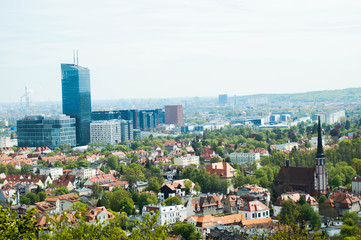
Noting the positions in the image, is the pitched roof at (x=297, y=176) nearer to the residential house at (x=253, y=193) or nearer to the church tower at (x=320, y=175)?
the church tower at (x=320, y=175)

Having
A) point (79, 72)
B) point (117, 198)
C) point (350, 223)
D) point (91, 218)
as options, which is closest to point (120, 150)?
point (79, 72)

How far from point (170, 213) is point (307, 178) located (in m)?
12.1

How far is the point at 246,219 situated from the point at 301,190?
9172 millimetres

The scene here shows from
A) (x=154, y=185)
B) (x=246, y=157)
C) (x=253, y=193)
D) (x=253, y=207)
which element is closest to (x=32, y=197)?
(x=154, y=185)

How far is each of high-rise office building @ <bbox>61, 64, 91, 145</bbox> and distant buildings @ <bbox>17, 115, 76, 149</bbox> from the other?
5.50 metres

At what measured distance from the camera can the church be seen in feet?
141

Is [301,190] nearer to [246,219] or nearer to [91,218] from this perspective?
[246,219]

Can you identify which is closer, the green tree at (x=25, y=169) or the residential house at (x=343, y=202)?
the residential house at (x=343, y=202)

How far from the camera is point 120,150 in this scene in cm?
8456

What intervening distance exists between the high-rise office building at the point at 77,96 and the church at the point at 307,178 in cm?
5856

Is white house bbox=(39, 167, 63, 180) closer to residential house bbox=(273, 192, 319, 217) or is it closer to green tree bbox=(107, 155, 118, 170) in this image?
green tree bbox=(107, 155, 118, 170)

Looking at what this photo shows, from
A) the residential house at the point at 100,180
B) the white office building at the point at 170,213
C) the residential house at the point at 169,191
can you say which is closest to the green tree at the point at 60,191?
the residential house at the point at 100,180

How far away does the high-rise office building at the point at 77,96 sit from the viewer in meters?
99.9

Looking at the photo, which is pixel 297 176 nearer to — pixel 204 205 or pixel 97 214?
pixel 204 205
